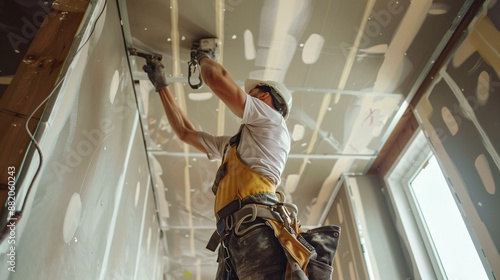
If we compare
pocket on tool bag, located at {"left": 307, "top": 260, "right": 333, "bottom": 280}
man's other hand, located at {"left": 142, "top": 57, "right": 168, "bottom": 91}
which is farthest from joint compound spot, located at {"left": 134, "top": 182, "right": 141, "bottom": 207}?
pocket on tool bag, located at {"left": 307, "top": 260, "right": 333, "bottom": 280}

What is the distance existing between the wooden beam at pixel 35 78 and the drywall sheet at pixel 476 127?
1.83 metres

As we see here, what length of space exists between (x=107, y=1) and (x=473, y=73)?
1.82m

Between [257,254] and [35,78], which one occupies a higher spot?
[35,78]

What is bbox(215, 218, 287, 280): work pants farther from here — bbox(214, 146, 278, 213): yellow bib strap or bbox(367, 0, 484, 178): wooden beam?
bbox(367, 0, 484, 178): wooden beam

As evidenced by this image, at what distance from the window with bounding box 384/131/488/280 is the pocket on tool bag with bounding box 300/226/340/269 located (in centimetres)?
113

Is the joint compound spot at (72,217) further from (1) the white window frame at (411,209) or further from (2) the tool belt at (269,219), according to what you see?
(1) the white window frame at (411,209)

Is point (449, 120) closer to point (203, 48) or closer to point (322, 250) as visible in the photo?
point (322, 250)

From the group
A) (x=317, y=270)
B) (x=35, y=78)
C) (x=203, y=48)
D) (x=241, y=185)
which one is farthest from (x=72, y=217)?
(x=203, y=48)

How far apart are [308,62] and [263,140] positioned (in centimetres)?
75

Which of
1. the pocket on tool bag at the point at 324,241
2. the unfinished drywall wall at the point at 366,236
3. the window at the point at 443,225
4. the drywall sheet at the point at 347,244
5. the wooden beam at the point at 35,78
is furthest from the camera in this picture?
the drywall sheet at the point at 347,244

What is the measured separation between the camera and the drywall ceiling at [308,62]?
176 cm

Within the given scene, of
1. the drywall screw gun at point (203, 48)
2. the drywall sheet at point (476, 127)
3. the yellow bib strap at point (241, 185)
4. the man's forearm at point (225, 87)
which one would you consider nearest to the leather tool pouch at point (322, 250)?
the yellow bib strap at point (241, 185)

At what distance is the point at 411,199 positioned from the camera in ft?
8.14

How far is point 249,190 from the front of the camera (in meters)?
1.32
